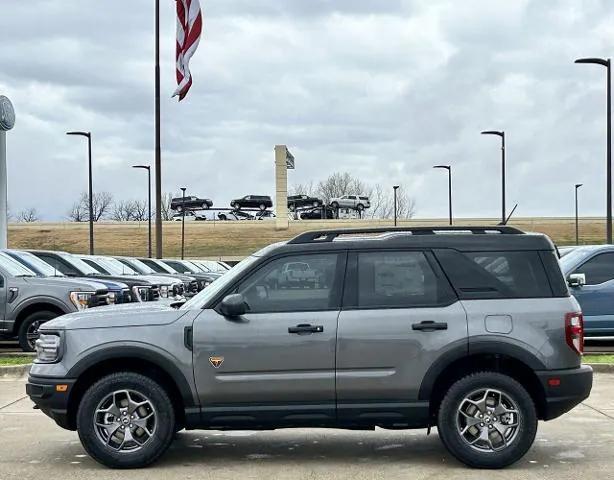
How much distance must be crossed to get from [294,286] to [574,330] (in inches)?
86.8

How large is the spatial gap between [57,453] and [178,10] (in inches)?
946

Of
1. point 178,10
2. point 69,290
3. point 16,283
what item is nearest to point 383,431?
point 69,290

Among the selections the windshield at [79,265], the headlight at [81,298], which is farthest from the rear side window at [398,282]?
the windshield at [79,265]

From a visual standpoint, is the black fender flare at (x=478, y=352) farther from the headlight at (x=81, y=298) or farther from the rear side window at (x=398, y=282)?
the headlight at (x=81, y=298)

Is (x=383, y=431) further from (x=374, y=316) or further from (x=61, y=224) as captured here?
(x=61, y=224)

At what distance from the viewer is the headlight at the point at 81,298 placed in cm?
1430

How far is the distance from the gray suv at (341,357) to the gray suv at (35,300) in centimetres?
723

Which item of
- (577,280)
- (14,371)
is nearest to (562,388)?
(577,280)

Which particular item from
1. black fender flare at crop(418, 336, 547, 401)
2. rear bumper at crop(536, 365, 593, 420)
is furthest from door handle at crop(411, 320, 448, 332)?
rear bumper at crop(536, 365, 593, 420)

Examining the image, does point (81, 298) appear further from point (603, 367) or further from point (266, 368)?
point (266, 368)

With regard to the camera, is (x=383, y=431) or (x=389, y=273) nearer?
(x=389, y=273)

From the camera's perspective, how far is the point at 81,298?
14.3 m

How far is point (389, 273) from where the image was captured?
23.7 ft

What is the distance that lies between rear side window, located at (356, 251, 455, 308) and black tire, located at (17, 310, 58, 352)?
28.7ft
